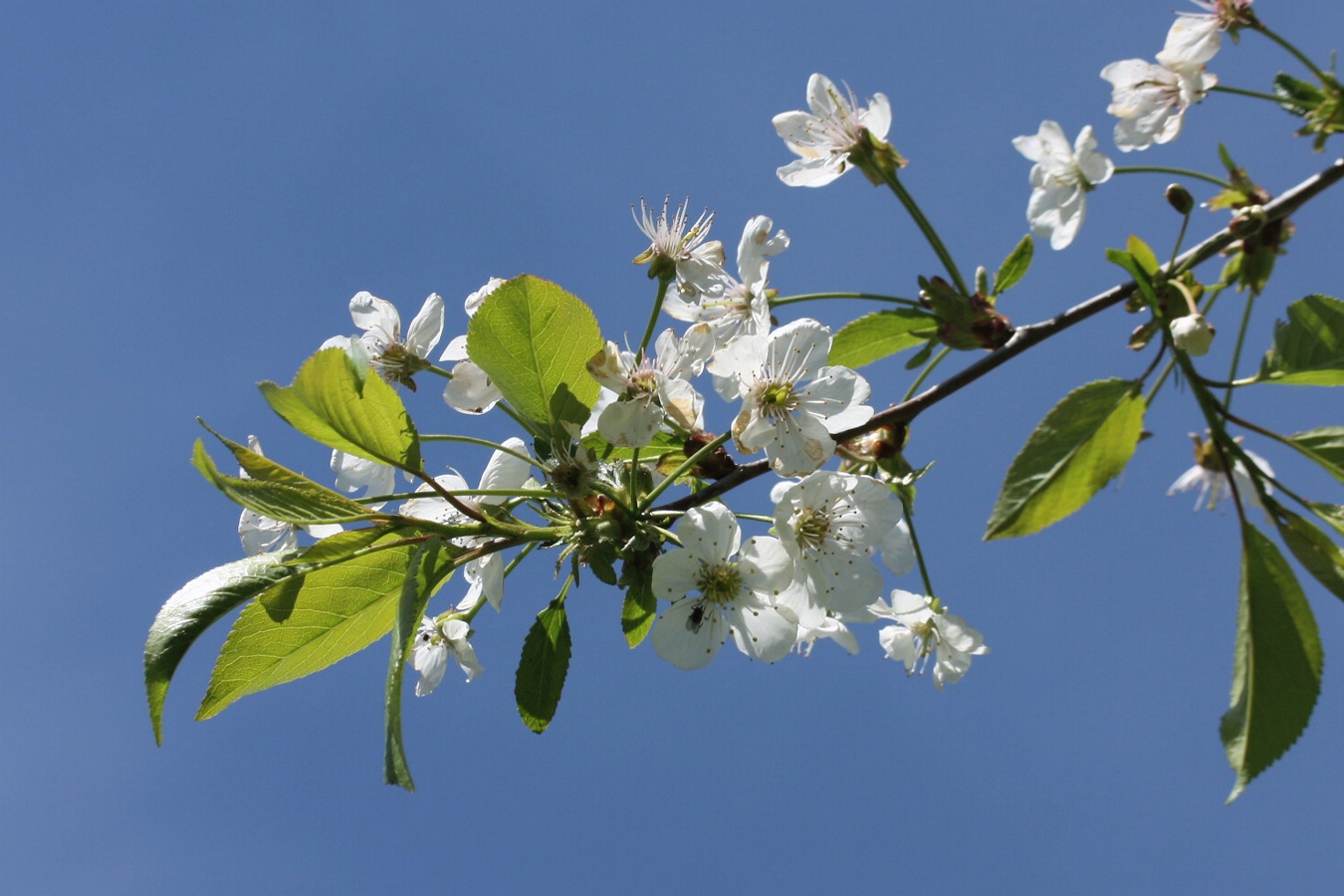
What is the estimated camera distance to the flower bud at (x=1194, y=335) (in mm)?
1431

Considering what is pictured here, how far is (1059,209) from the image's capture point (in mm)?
1884

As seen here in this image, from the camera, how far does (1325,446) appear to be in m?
1.60

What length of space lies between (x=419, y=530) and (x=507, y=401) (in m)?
0.26

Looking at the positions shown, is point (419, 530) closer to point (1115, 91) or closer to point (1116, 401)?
point (1116, 401)

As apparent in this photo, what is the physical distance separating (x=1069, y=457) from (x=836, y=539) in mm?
458

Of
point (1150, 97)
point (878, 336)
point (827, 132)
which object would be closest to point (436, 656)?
point (878, 336)

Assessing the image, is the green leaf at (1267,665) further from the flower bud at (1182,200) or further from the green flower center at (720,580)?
the green flower center at (720,580)

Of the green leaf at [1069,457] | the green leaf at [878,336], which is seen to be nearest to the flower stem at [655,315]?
the green leaf at [878,336]

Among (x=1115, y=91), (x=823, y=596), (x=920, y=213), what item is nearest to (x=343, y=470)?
(x=823, y=596)

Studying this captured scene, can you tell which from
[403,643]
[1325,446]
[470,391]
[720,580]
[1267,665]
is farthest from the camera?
[470,391]

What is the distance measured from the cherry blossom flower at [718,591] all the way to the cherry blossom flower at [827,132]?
794 mm

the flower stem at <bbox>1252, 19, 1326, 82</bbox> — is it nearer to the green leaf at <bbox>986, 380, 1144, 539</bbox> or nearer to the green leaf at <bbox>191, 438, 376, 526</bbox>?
the green leaf at <bbox>986, 380, 1144, 539</bbox>

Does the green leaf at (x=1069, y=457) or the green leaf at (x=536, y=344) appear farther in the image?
the green leaf at (x=536, y=344)

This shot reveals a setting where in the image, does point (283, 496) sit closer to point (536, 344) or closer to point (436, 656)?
point (536, 344)
